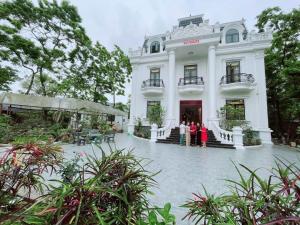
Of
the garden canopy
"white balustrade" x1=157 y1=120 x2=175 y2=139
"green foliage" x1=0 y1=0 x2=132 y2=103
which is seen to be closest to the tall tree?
"green foliage" x1=0 y1=0 x2=132 y2=103

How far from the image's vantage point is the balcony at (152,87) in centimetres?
1508

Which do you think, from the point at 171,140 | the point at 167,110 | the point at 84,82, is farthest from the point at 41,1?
the point at 171,140

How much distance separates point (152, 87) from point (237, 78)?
24.9 ft

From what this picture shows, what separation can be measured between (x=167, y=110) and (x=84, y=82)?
34.4ft

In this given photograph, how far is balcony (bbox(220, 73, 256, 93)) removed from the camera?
40.8ft

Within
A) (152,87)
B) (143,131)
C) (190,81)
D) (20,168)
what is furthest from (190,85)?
(20,168)

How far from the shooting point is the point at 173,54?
14.2 meters

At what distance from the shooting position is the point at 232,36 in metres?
14.0

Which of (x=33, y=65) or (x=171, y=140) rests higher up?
(x=33, y=65)

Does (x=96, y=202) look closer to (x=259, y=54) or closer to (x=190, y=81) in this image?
(x=190, y=81)

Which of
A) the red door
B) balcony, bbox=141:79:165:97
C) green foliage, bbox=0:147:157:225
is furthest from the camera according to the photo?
balcony, bbox=141:79:165:97

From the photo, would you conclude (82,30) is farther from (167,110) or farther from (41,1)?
(167,110)

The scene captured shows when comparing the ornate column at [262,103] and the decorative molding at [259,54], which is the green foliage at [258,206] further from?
the decorative molding at [259,54]

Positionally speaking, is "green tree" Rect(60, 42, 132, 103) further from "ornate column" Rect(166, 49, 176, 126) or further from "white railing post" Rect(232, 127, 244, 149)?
"white railing post" Rect(232, 127, 244, 149)
